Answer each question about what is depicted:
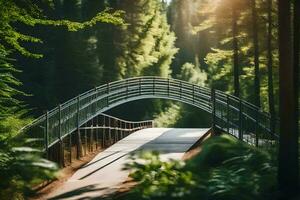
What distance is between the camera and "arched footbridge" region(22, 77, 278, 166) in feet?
50.5

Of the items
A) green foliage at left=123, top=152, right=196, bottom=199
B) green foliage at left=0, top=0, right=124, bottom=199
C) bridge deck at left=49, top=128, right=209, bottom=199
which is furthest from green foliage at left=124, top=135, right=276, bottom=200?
green foliage at left=0, top=0, right=124, bottom=199

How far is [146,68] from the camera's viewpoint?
151 feet

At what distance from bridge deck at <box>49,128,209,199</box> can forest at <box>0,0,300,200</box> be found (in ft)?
5.97

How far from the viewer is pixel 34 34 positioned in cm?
3981

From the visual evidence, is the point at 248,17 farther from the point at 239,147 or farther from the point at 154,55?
the point at 154,55

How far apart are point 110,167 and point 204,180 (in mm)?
7977

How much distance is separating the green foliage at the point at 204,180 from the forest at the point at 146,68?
3 centimetres

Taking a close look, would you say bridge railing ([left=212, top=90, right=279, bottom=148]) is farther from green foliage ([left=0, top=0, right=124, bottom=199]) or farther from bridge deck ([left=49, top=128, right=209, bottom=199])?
green foliage ([left=0, top=0, right=124, bottom=199])

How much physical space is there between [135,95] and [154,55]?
15.0 m

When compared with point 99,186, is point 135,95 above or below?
above

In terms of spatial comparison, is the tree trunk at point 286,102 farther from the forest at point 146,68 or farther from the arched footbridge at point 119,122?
the arched footbridge at point 119,122

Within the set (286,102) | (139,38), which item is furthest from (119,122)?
(286,102)

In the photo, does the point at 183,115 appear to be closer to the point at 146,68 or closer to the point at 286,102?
the point at 146,68

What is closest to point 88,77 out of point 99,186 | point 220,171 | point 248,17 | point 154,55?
point 154,55
